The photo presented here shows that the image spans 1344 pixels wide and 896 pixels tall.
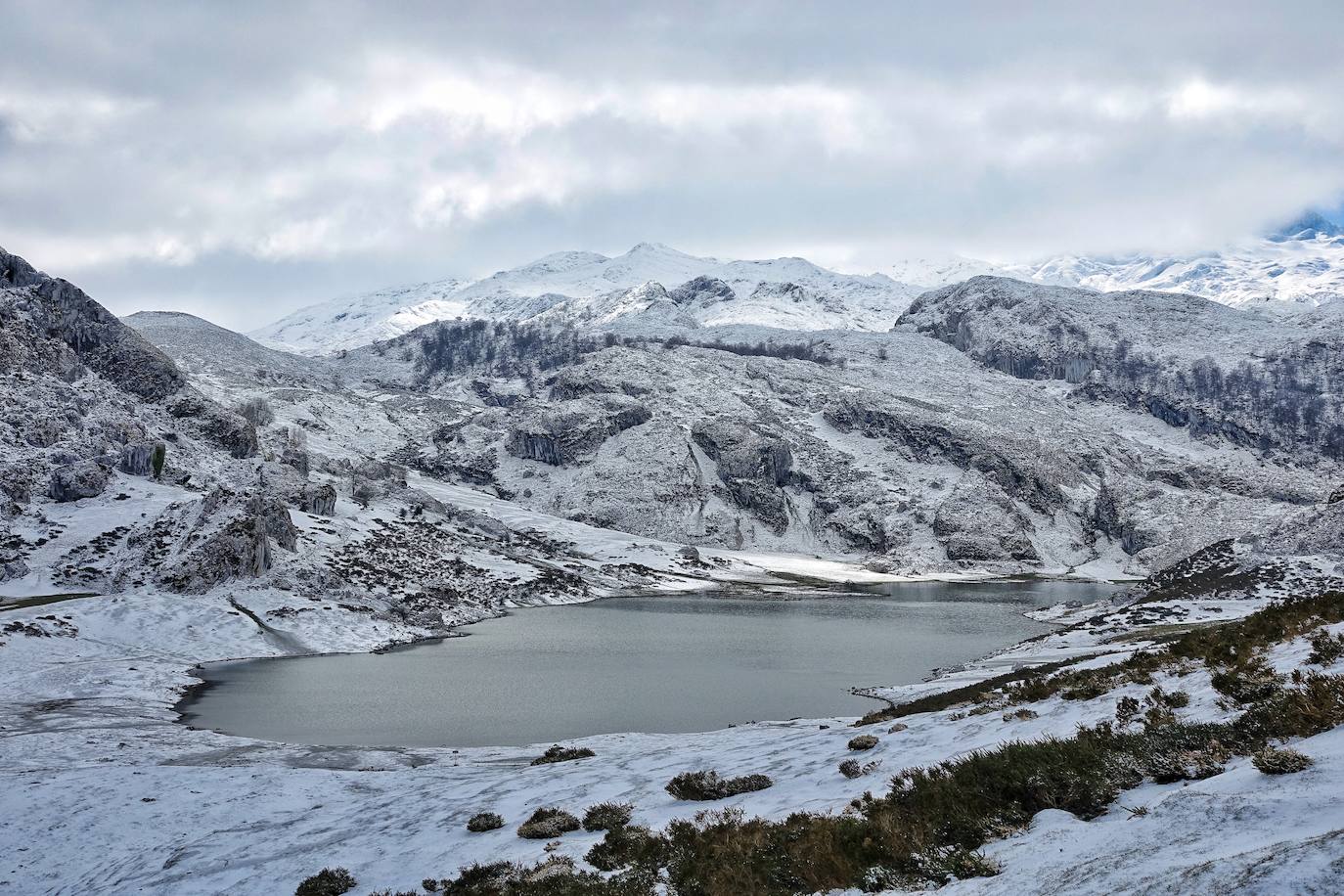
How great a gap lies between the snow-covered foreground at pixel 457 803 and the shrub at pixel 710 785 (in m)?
→ 0.48

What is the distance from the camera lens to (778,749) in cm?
2453

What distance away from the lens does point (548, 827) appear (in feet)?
58.2

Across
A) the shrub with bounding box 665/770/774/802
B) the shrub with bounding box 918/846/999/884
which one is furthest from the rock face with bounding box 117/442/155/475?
the shrub with bounding box 918/846/999/884

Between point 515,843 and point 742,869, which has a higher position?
point 742,869

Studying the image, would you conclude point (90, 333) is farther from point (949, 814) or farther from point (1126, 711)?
point (1126, 711)

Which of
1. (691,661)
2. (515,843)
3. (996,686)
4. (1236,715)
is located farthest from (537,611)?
(1236,715)

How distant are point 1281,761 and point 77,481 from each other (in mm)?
104568

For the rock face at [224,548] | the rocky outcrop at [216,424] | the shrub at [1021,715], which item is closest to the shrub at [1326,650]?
the shrub at [1021,715]

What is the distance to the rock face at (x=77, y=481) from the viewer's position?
282 feet

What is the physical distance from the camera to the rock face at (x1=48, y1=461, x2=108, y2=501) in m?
85.9

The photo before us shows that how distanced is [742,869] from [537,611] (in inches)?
3757

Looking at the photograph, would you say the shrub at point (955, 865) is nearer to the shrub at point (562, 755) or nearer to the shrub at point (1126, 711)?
the shrub at point (1126, 711)

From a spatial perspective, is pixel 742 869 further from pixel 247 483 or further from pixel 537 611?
pixel 247 483

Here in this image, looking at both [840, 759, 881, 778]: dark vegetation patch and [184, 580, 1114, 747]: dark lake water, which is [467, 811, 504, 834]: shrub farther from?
[184, 580, 1114, 747]: dark lake water
